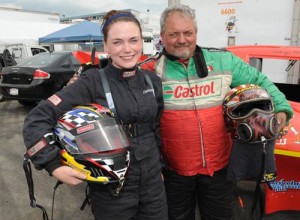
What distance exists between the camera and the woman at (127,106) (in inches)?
70.5

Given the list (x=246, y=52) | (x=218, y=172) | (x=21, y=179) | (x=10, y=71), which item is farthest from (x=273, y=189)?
(x=10, y=71)

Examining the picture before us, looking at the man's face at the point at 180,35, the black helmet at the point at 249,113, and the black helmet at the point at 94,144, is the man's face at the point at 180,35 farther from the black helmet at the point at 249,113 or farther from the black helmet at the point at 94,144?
the black helmet at the point at 94,144

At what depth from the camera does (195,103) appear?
2.14 meters

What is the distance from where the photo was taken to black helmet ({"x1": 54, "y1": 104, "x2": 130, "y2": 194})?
5.38ft

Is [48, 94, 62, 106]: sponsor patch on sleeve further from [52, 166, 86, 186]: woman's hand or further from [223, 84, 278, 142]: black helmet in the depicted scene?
[223, 84, 278, 142]: black helmet

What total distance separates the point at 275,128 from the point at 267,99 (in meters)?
0.19

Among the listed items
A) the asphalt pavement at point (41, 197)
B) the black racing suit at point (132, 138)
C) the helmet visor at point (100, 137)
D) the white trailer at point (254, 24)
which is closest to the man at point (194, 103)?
the black racing suit at point (132, 138)

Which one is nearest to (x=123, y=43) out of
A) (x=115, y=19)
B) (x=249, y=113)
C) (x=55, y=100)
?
(x=115, y=19)

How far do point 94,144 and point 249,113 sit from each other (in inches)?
38.9

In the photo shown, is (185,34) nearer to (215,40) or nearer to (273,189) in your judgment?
(273,189)

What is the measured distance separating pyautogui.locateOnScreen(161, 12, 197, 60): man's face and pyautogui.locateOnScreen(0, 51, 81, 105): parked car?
614 centimetres

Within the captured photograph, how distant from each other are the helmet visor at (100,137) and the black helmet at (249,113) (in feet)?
2.46

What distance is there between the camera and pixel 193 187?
7.68ft

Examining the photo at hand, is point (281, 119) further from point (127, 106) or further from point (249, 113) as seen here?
point (127, 106)
